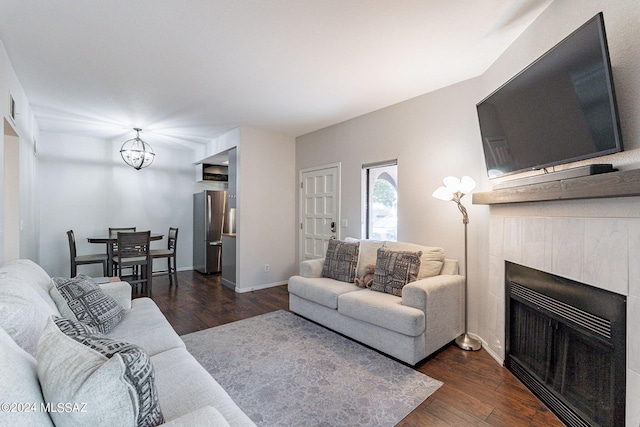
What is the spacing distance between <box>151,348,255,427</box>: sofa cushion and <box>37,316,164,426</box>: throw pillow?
0.28m

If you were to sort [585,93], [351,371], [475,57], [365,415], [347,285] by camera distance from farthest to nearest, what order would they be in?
[347,285]
[475,57]
[351,371]
[365,415]
[585,93]

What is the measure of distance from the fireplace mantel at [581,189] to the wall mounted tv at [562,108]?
0.14 metres

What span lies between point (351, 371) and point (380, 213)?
7.26 ft

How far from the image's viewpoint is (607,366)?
1512 mm

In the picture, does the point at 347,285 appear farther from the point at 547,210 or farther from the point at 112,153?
the point at 112,153

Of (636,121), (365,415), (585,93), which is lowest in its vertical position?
(365,415)

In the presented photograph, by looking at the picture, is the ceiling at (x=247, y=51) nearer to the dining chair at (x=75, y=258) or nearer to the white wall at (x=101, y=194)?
the white wall at (x=101, y=194)

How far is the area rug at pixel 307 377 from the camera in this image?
181 centimetres

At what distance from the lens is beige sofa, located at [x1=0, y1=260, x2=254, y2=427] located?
75 cm

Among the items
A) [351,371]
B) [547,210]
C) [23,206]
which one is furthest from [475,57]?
[23,206]

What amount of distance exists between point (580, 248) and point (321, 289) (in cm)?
213

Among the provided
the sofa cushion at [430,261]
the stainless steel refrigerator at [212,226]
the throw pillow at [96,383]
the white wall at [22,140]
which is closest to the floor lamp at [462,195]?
the sofa cushion at [430,261]

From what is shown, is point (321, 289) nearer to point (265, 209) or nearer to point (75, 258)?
point (265, 209)

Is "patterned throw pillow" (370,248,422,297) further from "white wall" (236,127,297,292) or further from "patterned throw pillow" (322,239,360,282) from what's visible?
"white wall" (236,127,297,292)
